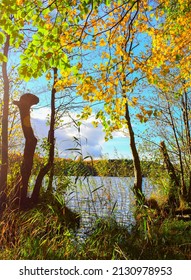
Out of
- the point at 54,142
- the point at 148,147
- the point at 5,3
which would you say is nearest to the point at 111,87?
the point at 5,3

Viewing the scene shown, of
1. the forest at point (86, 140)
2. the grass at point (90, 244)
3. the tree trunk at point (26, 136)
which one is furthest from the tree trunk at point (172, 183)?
the tree trunk at point (26, 136)

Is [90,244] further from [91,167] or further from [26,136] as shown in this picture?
[26,136]

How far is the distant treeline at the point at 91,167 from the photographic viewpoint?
232 inches

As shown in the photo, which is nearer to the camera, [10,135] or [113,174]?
[113,174]

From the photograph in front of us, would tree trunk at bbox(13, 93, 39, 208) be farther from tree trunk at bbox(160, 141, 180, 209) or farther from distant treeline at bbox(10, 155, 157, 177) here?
tree trunk at bbox(160, 141, 180, 209)

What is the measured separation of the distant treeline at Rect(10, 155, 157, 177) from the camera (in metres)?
5.89

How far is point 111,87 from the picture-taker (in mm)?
6480

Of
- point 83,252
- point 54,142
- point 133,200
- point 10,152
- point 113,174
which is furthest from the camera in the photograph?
point 10,152

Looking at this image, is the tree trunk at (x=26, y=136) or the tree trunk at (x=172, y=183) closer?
the tree trunk at (x=26, y=136)

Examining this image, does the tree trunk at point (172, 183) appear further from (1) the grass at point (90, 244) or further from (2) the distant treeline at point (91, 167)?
(1) the grass at point (90, 244)

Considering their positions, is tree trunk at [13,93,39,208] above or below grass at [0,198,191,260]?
above

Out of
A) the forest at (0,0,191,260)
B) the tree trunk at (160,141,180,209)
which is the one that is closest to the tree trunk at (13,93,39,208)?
the forest at (0,0,191,260)
